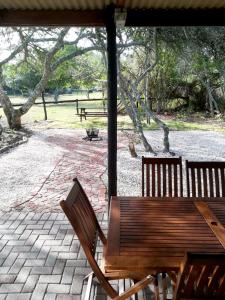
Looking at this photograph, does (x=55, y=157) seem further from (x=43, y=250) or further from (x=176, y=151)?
(x=43, y=250)

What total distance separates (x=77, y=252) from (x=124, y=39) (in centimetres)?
628

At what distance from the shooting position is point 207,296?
5.96 ft

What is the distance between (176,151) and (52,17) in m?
5.93

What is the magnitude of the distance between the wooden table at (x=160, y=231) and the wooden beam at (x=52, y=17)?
2022 millimetres

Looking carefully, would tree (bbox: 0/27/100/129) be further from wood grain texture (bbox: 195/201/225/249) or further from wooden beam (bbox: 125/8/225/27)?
wood grain texture (bbox: 195/201/225/249)

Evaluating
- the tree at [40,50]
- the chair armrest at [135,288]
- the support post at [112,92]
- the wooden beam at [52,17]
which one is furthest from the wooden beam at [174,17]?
the tree at [40,50]

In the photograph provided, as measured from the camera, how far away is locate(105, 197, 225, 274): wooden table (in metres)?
1.88

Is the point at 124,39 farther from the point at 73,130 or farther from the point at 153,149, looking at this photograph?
the point at 73,130

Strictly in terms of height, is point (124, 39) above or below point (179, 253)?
above

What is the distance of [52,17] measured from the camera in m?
3.49

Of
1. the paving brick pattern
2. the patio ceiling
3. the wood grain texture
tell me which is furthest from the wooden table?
the patio ceiling

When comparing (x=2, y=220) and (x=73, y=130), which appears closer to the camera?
(x=2, y=220)

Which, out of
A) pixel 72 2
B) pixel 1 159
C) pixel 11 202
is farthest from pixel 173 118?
pixel 72 2

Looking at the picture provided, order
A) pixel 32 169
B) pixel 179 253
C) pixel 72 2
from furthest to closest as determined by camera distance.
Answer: pixel 32 169, pixel 72 2, pixel 179 253
